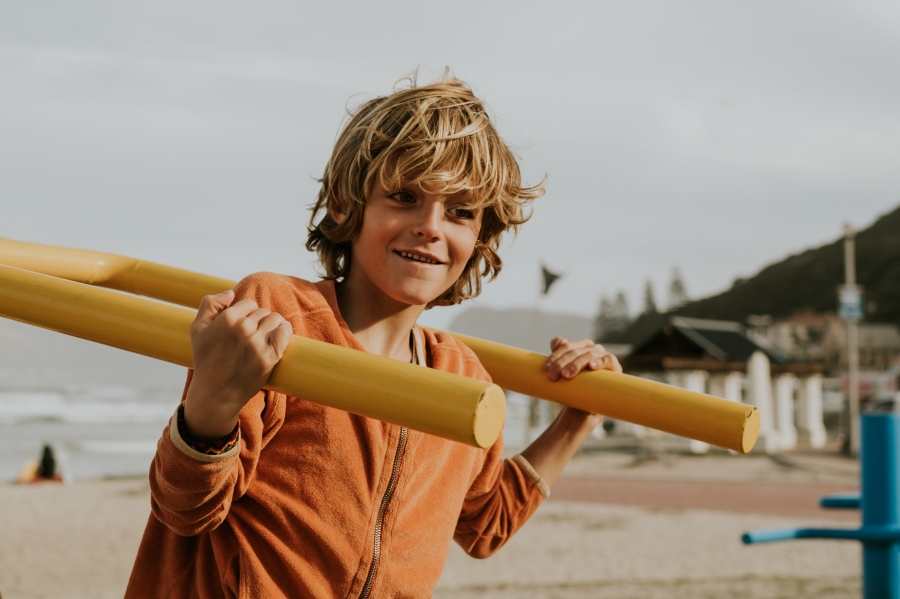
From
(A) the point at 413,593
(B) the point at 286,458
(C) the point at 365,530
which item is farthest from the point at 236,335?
(A) the point at 413,593

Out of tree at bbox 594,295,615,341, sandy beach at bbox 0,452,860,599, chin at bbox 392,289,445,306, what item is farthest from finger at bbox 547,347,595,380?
tree at bbox 594,295,615,341

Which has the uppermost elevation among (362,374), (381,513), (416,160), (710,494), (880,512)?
(416,160)

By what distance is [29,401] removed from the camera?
49844mm

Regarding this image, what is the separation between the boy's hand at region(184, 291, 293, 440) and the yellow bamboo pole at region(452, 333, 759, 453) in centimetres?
52

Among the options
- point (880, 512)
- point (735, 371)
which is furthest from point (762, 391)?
point (880, 512)

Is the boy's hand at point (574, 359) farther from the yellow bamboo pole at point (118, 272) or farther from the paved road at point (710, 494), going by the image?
the paved road at point (710, 494)

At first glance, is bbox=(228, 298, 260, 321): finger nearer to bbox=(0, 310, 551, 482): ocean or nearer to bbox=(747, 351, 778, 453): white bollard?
bbox=(0, 310, 551, 482): ocean

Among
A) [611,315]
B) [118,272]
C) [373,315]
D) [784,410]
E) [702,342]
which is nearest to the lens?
[373,315]

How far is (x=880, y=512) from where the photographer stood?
8.02 feet

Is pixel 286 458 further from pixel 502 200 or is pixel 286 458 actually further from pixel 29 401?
pixel 29 401

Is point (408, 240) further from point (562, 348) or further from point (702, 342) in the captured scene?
point (702, 342)

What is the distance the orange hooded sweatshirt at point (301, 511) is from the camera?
129 cm

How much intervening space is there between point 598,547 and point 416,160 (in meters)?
Answer: 10.2

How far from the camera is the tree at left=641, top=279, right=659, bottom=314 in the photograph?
114750 millimetres
